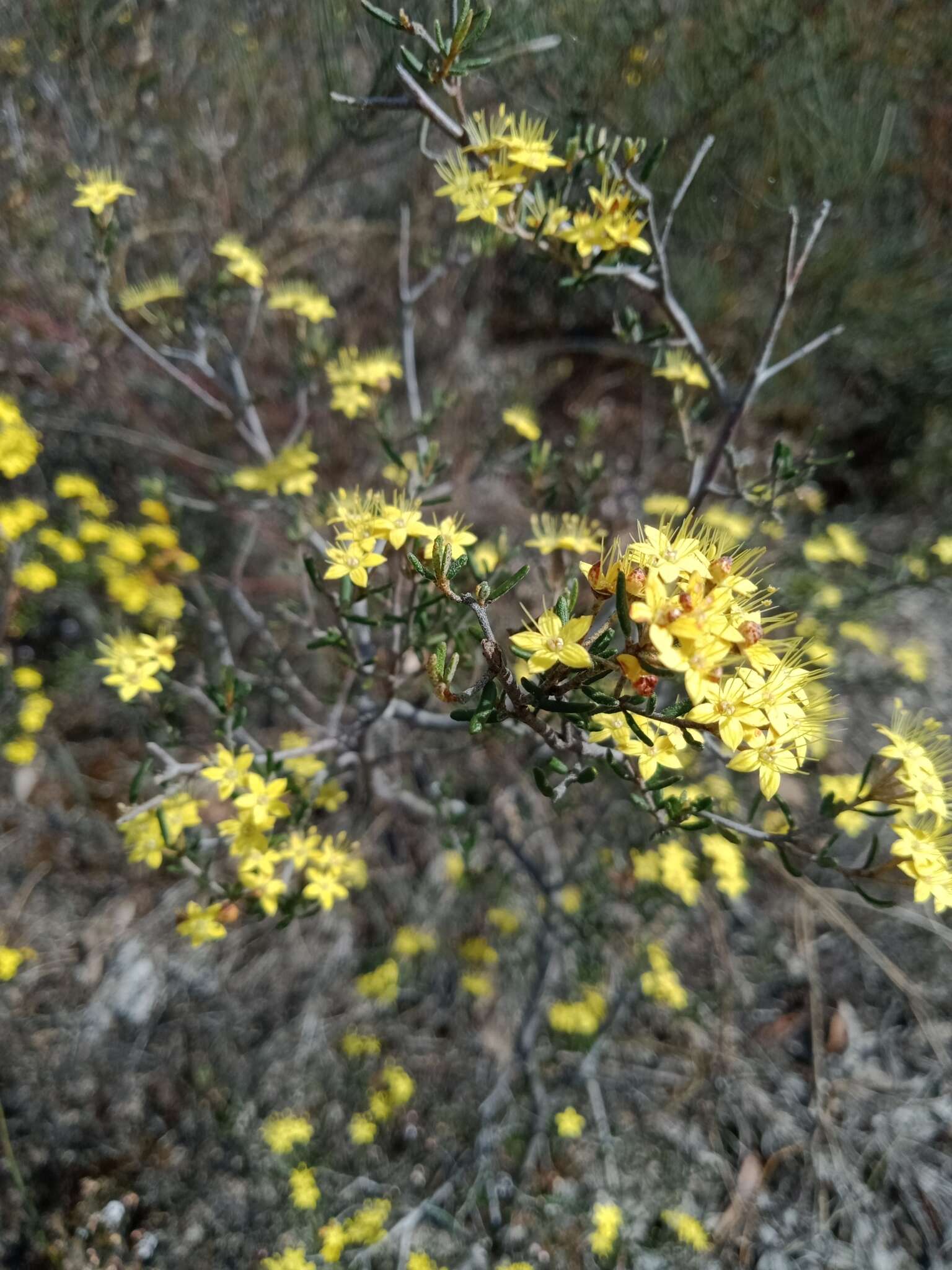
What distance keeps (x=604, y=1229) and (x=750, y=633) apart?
2.86 m

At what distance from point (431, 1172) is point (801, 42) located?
5.67 metres

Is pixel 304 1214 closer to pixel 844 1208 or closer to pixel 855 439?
pixel 844 1208

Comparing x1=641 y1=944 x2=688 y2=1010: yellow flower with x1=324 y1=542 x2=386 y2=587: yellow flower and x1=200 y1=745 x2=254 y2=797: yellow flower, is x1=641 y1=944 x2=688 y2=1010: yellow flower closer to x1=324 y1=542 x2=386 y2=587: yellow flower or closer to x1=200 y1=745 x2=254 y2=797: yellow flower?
x1=200 y1=745 x2=254 y2=797: yellow flower

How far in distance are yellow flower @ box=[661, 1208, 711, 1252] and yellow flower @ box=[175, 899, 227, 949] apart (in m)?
2.40

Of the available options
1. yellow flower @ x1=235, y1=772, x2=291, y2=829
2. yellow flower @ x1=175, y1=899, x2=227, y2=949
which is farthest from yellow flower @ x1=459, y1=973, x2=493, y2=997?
yellow flower @ x1=235, y1=772, x2=291, y2=829

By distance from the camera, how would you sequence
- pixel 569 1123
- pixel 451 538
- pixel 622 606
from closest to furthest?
pixel 622 606 < pixel 451 538 < pixel 569 1123

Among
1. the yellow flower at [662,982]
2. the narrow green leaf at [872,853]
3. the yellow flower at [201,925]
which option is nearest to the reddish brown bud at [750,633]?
the narrow green leaf at [872,853]

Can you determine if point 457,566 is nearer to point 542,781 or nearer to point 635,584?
point 635,584

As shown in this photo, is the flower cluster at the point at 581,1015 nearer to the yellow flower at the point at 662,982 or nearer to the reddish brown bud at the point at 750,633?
the yellow flower at the point at 662,982

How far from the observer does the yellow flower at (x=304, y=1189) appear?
269 cm

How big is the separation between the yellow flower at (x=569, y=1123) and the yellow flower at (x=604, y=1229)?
27 cm

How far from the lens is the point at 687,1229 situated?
9.37 feet

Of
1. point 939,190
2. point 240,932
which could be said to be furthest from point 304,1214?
point 939,190

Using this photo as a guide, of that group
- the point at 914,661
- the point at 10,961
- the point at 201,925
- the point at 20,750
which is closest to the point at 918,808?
the point at 201,925
